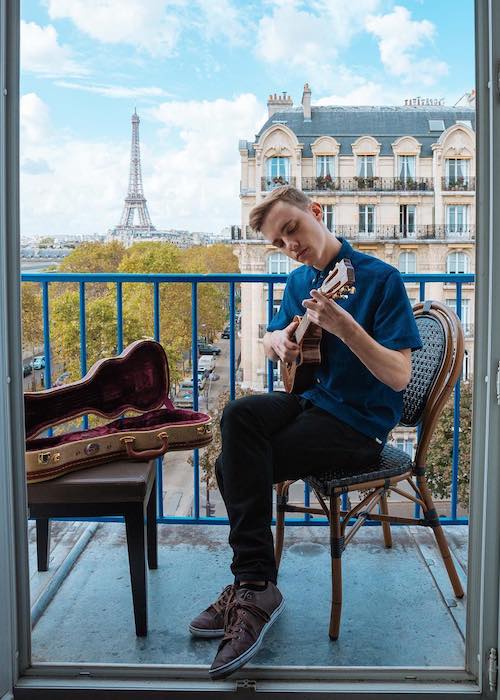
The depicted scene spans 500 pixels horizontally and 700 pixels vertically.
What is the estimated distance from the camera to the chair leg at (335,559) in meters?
1.89

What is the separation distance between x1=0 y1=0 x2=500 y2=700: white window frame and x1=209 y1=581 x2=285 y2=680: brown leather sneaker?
0.06m

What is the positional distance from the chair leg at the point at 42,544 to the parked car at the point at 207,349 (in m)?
0.91

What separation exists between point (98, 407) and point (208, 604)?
2.48ft

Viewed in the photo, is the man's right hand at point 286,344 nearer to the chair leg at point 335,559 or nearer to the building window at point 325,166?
the chair leg at point 335,559

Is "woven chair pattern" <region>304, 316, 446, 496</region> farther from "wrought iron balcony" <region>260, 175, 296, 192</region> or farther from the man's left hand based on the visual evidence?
"wrought iron balcony" <region>260, 175, 296, 192</region>

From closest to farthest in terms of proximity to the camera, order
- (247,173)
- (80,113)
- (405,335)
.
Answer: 1. (405,335)
2. (247,173)
3. (80,113)

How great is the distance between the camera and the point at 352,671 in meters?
1.65

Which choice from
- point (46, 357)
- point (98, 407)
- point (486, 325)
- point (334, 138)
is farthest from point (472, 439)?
point (334, 138)

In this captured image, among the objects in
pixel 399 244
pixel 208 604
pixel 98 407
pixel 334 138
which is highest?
pixel 334 138

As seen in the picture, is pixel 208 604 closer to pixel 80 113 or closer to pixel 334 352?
pixel 334 352

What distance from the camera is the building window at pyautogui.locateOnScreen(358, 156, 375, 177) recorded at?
217 inches

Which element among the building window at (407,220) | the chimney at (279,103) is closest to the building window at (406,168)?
the building window at (407,220)

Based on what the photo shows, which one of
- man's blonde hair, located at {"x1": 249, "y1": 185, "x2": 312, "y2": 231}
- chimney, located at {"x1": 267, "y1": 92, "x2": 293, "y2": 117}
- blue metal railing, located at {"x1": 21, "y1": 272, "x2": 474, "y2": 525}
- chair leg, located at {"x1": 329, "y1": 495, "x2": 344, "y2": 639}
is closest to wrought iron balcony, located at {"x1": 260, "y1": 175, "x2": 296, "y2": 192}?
man's blonde hair, located at {"x1": 249, "y1": 185, "x2": 312, "y2": 231}

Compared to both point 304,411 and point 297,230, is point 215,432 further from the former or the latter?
point 297,230
